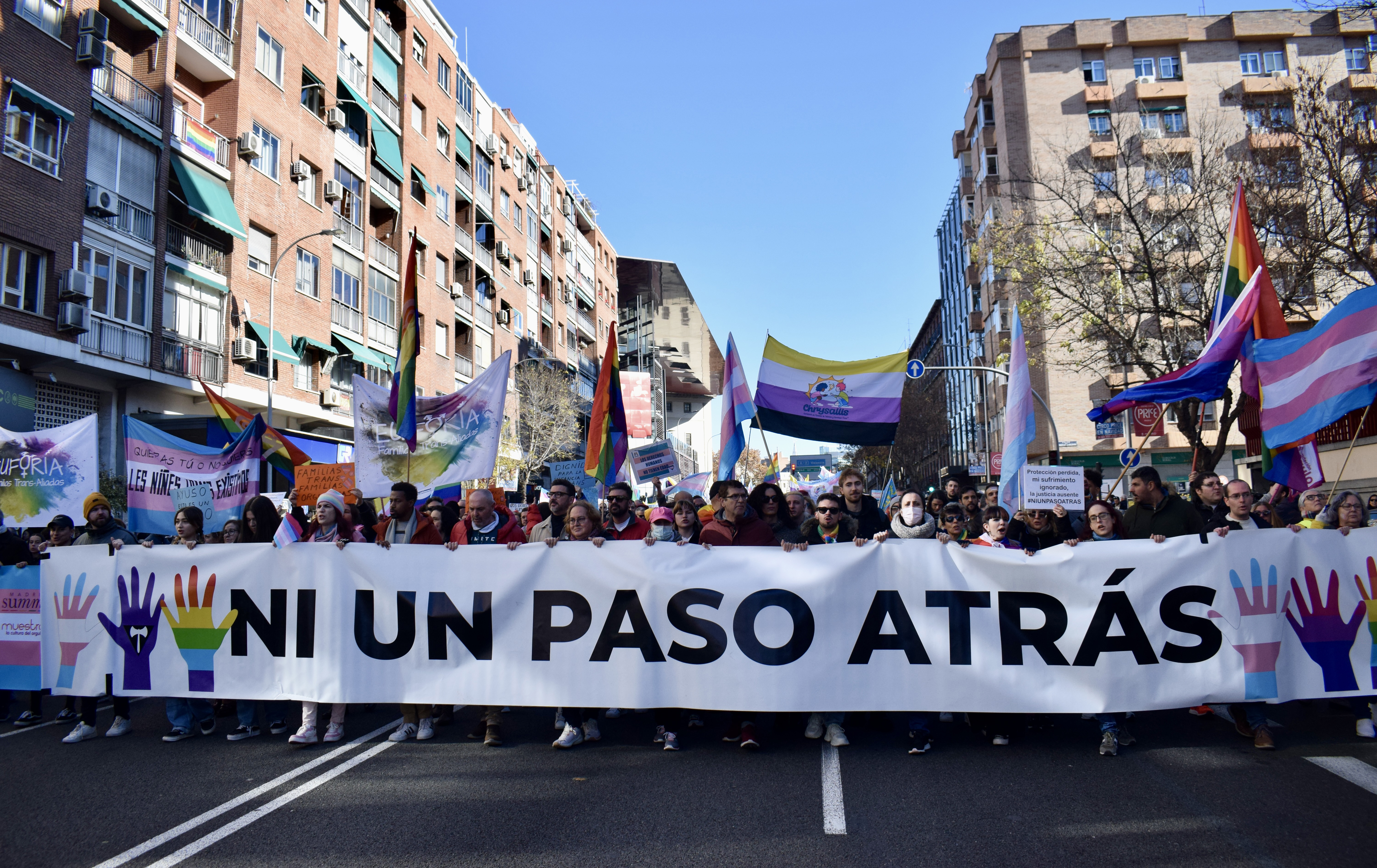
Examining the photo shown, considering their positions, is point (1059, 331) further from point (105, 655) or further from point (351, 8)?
point (105, 655)

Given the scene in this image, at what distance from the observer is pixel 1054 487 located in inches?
292

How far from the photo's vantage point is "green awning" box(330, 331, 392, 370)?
29.4m

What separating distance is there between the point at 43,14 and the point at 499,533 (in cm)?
1911

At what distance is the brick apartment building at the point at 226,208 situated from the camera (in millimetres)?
18844

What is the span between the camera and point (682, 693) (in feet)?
19.6

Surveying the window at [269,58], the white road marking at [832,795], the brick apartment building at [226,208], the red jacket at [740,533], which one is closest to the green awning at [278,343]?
the brick apartment building at [226,208]

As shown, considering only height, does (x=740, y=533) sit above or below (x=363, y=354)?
below

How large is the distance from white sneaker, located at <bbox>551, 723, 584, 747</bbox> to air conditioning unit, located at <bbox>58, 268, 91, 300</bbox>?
1804 centimetres

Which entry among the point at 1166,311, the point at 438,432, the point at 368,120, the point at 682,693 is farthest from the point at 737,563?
the point at 368,120

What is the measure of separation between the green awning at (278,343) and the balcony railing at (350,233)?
201 inches

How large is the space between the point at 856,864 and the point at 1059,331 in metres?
39.7

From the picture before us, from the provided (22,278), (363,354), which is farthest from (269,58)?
(22,278)

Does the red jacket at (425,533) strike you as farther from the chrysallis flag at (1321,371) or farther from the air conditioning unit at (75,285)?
the air conditioning unit at (75,285)

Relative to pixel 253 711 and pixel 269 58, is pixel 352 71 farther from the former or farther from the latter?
pixel 253 711
